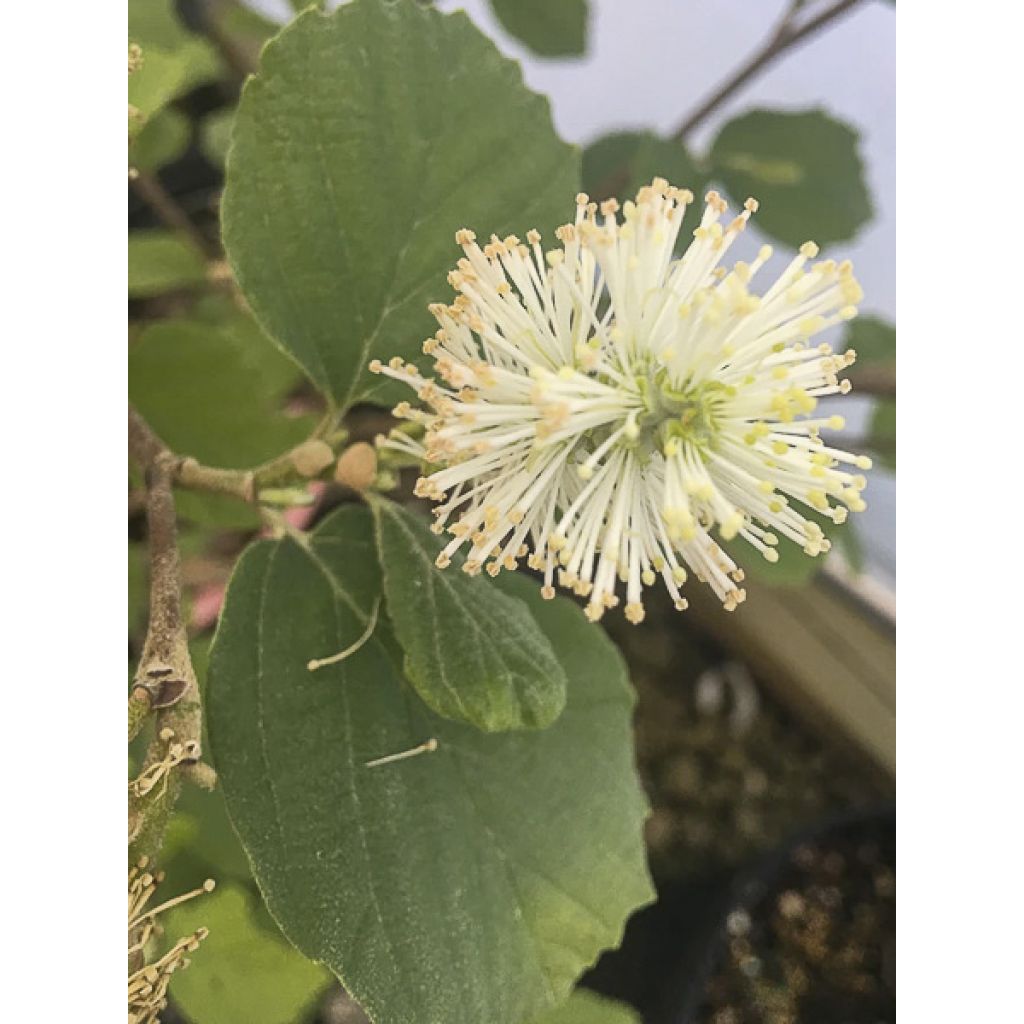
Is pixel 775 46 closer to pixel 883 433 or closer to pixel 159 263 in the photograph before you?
pixel 883 433

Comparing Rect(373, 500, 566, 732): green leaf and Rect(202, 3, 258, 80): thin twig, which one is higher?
Rect(202, 3, 258, 80): thin twig

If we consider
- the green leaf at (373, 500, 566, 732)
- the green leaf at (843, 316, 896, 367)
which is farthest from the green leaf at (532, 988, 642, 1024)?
the green leaf at (843, 316, 896, 367)

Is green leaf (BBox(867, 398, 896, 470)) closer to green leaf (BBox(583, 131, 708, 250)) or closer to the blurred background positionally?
the blurred background

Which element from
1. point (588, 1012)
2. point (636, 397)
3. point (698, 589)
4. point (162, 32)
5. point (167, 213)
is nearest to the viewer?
point (636, 397)

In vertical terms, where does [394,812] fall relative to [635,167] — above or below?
below

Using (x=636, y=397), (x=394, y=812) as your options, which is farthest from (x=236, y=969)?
(x=636, y=397)

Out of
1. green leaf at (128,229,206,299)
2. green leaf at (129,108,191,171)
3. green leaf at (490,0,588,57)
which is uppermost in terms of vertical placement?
green leaf at (490,0,588,57)

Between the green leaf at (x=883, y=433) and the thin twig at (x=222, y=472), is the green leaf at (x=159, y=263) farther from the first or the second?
the green leaf at (x=883, y=433)
